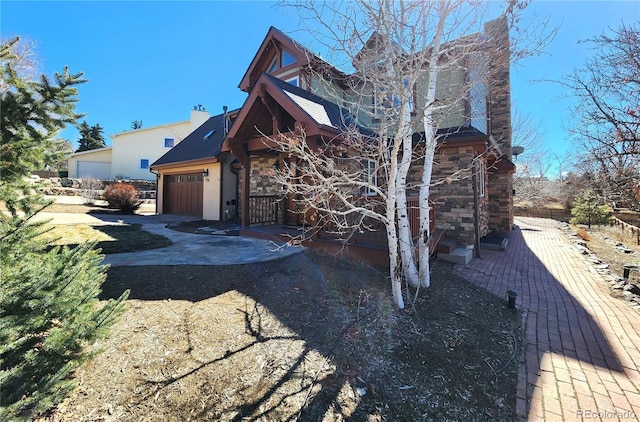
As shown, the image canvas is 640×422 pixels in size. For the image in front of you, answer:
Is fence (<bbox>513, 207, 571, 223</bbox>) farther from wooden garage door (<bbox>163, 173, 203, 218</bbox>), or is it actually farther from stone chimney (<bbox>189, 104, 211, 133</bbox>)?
stone chimney (<bbox>189, 104, 211, 133</bbox>)

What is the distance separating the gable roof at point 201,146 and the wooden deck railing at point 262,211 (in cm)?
425

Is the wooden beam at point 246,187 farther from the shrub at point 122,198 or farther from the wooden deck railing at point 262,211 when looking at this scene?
the shrub at point 122,198

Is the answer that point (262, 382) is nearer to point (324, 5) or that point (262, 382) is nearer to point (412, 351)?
point (412, 351)

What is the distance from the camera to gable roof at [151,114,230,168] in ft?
46.9

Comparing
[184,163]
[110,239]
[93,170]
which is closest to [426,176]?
[110,239]

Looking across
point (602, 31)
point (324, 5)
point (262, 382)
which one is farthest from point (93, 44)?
point (602, 31)

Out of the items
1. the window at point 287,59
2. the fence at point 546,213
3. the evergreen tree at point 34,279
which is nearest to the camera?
the evergreen tree at point 34,279

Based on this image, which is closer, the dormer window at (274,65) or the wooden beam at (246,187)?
the wooden beam at (246,187)

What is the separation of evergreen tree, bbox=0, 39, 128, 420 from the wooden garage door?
1243cm

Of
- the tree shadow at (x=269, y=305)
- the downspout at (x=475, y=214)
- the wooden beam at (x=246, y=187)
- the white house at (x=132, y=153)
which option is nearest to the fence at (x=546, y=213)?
the downspout at (x=475, y=214)

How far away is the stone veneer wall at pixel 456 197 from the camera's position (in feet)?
25.1

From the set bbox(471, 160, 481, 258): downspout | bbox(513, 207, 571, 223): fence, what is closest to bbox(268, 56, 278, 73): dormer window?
bbox(471, 160, 481, 258): downspout

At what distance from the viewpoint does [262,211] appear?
10.2m

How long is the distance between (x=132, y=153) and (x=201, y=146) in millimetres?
18031
